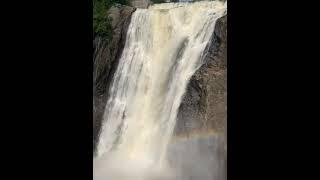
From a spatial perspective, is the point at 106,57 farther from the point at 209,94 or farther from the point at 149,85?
the point at 209,94

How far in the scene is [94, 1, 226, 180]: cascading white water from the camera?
13570mm

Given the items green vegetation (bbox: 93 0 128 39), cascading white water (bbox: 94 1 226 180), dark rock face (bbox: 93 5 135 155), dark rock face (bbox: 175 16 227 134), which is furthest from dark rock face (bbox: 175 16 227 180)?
green vegetation (bbox: 93 0 128 39)

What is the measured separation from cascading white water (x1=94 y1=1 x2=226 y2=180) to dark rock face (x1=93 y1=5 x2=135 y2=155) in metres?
0.22

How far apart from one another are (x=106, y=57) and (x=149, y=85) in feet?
6.85

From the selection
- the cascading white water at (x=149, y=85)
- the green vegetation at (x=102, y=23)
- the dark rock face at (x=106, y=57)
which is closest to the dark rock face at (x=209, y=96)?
the cascading white water at (x=149, y=85)

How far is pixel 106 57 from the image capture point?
52.6 ft
